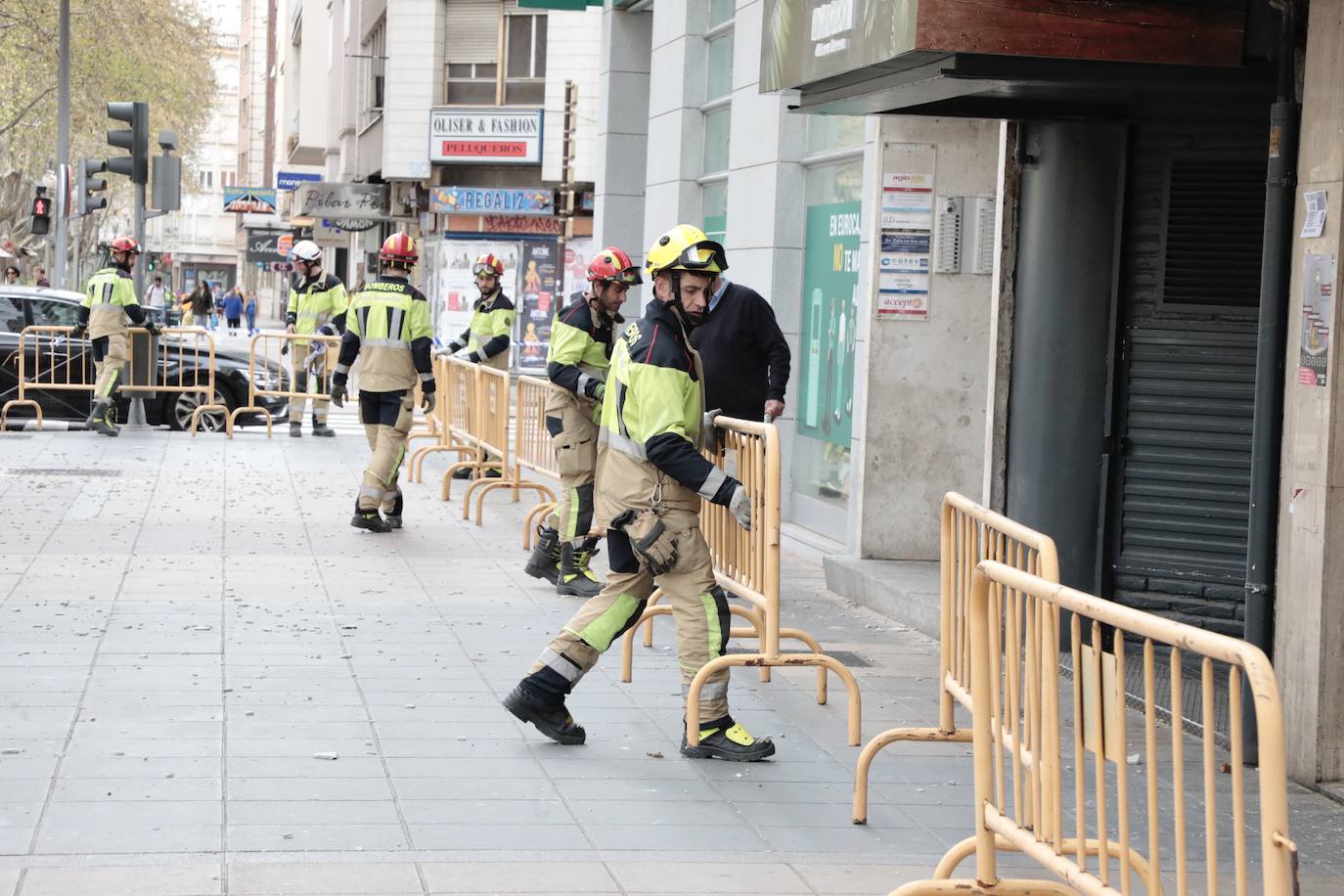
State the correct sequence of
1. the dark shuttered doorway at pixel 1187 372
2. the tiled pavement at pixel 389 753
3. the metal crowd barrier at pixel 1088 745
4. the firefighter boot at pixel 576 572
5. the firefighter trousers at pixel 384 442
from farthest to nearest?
1. the firefighter trousers at pixel 384 442
2. the firefighter boot at pixel 576 572
3. the dark shuttered doorway at pixel 1187 372
4. the tiled pavement at pixel 389 753
5. the metal crowd barrier at pixel 1088 745

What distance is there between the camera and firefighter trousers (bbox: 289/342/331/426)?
20094 mm

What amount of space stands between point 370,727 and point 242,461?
1094 cm

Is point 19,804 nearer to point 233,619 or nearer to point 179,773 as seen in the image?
point 179,773

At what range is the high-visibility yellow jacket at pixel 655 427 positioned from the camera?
654 cm

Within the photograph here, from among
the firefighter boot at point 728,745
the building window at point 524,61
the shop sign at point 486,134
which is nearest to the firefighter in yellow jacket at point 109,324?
the firefighter boot at point 728,745

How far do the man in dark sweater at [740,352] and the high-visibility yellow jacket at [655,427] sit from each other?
2.72 m

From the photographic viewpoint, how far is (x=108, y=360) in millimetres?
19391

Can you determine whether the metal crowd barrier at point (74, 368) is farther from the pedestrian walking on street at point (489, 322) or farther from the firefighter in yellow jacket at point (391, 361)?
the firefighter in yellow jacket at point (391, 361)

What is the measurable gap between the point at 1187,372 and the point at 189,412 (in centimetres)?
1455

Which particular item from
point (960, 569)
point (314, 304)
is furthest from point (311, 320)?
point (960, 569)

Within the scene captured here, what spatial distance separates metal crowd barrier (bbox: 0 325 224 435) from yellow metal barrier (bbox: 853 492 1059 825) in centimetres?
1530

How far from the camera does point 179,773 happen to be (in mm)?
6121

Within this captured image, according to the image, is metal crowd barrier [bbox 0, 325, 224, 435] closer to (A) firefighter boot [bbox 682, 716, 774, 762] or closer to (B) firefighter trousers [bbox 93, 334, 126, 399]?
(B) firefighter trousers [bbox 93, 334, 126, 399]

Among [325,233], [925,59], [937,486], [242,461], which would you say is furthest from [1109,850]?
[325,233]
